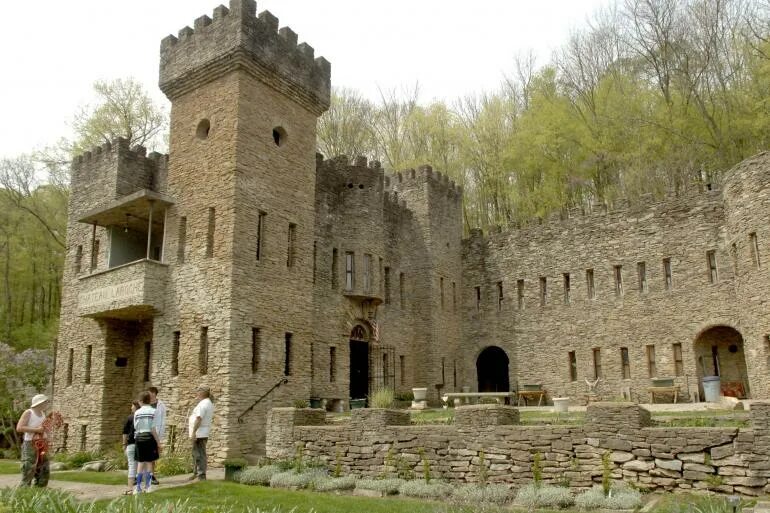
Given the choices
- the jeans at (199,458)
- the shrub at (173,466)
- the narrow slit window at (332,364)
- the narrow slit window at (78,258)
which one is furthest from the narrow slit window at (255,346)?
the narrow slit window at (78,258)

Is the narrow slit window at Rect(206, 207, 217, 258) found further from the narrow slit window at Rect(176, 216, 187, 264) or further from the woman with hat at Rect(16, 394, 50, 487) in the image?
the woman with hat at Rect(16, 394, 50, 487)

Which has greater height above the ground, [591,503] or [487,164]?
[487,164]

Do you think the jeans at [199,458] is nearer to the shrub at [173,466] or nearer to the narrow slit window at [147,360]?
the shrub at [173,466]

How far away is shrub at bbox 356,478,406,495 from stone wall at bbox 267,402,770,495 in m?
0.68

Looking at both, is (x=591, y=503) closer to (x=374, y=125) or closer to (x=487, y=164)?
(x=487, y=164)

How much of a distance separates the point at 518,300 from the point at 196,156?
15428mm

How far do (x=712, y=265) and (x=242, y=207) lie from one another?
1688 centimetres

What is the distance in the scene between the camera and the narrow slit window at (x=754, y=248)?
2019 centimetres

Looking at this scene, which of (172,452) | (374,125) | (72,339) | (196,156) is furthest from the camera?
(374,125)

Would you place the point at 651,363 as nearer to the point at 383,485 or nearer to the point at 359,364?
the point at 359,364

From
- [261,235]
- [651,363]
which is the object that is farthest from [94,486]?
[651,363]

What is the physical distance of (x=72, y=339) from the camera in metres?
21.4

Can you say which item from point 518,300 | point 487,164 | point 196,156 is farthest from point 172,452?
point 487,164

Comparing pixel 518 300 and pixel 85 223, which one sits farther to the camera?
pixel 518 300
